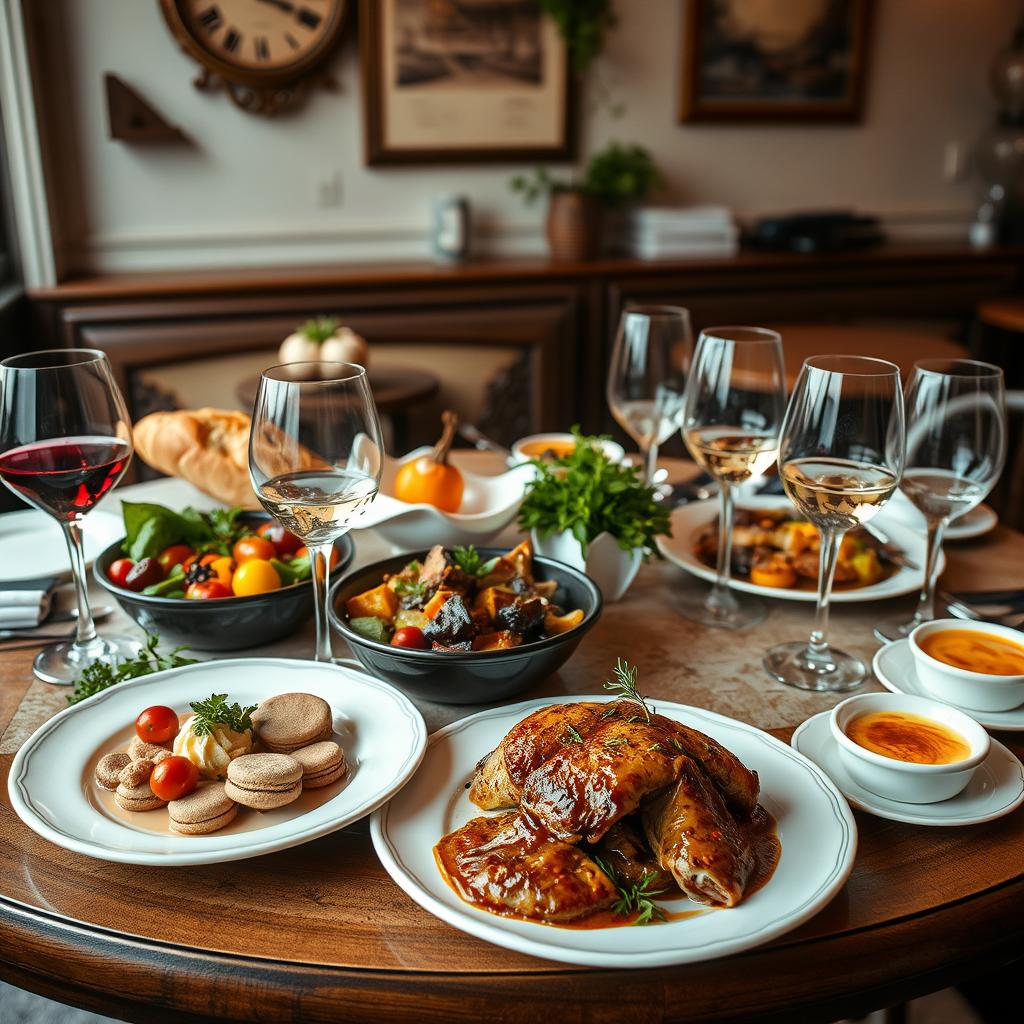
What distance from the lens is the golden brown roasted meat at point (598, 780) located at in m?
0.81

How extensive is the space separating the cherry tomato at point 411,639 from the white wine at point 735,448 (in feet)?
1.68

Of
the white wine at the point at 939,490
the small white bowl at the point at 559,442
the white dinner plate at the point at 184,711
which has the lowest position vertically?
the white dinner plate at the point at 184,711

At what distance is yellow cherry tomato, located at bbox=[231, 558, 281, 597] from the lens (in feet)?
4.16

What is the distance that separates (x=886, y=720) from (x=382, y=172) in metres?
3.61

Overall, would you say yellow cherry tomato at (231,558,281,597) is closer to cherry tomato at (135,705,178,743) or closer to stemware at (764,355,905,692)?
cherry tomato at (135,705,178,743)

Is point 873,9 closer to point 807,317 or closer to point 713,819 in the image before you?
point 807,317

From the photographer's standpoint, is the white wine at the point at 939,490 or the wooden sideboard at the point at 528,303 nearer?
Answer: the white wine at the point at 939,490

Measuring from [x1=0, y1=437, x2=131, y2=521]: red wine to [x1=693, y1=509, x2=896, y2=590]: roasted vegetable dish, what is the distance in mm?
869

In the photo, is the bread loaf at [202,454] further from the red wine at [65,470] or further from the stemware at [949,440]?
the stemware at [949,440]

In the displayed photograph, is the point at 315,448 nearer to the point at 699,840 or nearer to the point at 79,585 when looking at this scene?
the point at 79,585

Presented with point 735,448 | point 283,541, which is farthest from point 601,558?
point 283,541

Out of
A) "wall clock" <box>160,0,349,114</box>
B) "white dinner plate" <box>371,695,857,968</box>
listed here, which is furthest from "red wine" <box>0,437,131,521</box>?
"wall clock" <box>160,0,349,114</box>

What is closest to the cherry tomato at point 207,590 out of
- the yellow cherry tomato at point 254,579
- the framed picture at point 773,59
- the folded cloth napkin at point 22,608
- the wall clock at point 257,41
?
the yellow cherry tomato at point 254,579

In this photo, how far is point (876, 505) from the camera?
1156mm
